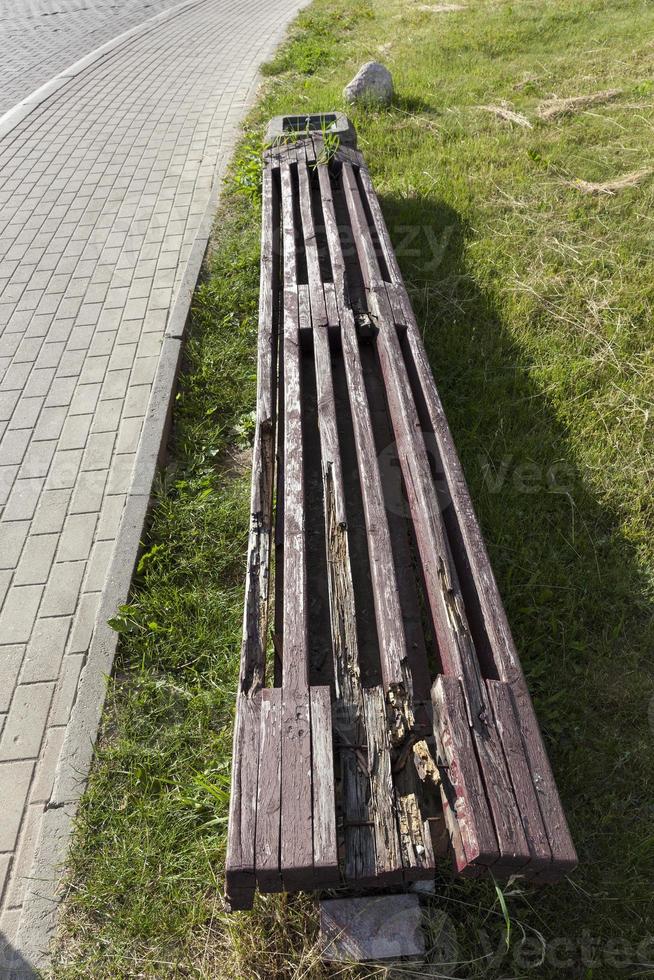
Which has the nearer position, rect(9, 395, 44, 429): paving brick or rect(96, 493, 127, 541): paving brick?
rect(96, 493, 127, 541): paving brick

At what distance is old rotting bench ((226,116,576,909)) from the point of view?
1562 millimetres

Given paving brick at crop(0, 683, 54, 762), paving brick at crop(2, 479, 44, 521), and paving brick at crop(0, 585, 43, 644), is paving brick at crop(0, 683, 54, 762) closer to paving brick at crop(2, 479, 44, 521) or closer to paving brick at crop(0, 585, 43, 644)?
paving brick at crop(0, 585, 43, 644)

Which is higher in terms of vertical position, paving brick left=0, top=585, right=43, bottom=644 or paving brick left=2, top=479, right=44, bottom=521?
paving brick left=2, top=479, right=44, bottom=521

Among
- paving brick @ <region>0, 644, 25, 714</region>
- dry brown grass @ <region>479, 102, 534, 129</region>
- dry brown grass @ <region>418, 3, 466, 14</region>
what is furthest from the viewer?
dry brown grass @ <region>418, 3, 466, 14</region>

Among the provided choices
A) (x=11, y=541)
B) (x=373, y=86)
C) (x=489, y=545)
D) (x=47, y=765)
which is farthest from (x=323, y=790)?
(x=373, y=86)

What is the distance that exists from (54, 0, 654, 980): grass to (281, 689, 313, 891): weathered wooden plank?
20.8 inches

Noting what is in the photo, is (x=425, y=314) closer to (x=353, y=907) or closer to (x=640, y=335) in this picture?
(x=640, y=335)

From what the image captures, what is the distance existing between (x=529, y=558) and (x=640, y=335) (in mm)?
1871

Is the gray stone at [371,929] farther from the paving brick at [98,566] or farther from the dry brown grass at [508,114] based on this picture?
the dry brown grass at [508,114]

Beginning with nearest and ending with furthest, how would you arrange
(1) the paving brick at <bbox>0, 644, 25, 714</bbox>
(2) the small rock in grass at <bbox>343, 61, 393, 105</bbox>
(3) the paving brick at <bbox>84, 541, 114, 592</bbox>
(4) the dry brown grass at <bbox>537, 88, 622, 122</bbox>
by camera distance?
(1) the paving brick at <bbox>0, 644, 25, 714</bbox> < (3) the paving brick at <bbox>84, 541, 114, 592</bbox> < (4) the dry brown grass at <bbox>537, 88, 622, 122</bbox> < (2) the small rock in grass at <bbox>343, 61, 393, 105</bbox>

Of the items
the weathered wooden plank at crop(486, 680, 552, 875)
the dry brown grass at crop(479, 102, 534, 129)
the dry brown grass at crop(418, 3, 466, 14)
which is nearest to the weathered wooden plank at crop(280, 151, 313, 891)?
the weathered wooden plank at crop(486, 680, 552, 875)

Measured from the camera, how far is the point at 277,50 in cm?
916

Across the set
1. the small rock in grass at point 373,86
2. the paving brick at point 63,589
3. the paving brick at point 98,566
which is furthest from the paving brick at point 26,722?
the small rock in grass at point 373,86

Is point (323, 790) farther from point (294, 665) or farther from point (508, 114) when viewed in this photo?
point (508, 114)
